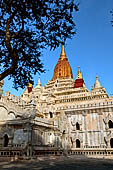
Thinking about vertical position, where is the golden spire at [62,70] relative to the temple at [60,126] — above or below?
above

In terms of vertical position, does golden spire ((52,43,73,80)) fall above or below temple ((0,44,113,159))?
above

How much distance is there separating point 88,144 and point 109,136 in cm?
349

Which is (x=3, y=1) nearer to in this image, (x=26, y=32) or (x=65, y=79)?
(x=26, y=32)

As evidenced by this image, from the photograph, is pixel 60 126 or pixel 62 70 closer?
pixel 60 126

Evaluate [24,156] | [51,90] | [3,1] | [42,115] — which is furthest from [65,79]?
[3,1]

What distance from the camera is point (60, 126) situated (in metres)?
26.6

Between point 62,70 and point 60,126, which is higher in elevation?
point 62,70

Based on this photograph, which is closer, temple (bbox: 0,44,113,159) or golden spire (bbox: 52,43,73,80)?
temple (bbox: 0,44,113,159)

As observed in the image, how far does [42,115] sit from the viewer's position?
32.6 metres

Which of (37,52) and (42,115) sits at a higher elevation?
(37,52)

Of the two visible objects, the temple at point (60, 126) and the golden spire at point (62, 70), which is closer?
the temple at point (60, 126)

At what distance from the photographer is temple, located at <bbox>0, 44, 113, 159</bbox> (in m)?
18.8

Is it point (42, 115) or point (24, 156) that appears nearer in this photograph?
point (24, 156)

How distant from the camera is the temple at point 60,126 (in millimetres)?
18844
